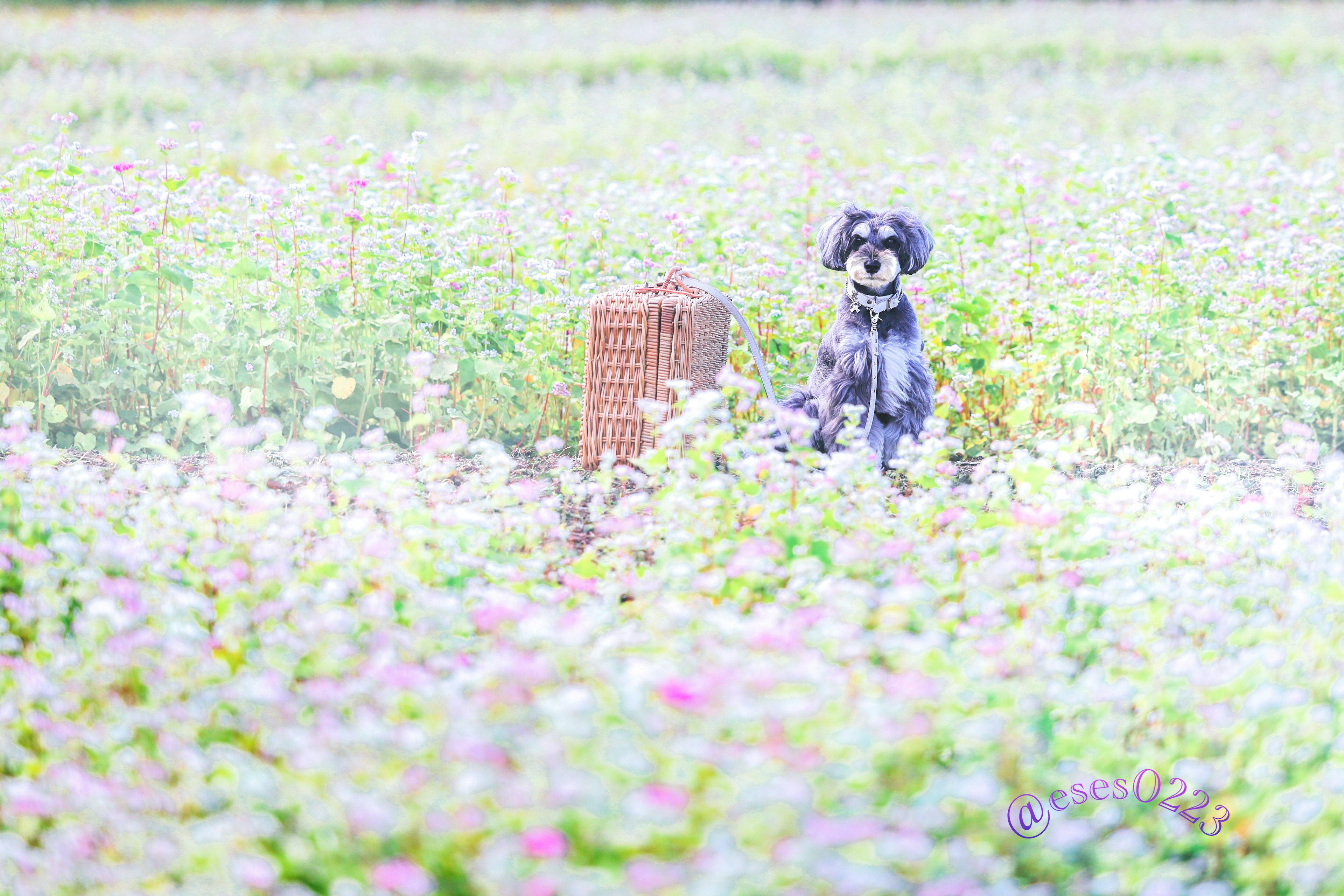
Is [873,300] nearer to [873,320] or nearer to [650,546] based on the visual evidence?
[873,320]

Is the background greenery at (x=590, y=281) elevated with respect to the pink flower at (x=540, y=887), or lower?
elevated

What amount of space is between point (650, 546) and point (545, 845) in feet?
6.03

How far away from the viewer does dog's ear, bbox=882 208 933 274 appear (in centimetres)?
392

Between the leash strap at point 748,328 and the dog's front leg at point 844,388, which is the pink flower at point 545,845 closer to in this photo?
the leash strap at point 748,328

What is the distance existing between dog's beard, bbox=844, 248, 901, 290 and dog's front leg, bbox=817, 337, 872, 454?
23cm

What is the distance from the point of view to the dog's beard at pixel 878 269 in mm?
3863

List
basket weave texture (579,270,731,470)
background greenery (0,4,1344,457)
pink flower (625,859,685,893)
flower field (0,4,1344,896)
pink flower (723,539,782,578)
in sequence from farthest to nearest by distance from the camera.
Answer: background greenery (0,4,1344,457) < basket weave texture (579,270,731,470) < pink flower (723,539,782,578) < flower field (0,4,1344,896) < pink flower (625,859,685,893)

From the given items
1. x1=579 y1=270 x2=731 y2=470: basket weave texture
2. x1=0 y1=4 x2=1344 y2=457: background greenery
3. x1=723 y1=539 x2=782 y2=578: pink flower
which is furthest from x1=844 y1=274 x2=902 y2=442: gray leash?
x1=723 y1=539 x2=782 y2=578: pink flower

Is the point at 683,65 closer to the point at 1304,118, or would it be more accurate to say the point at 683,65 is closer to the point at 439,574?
the point at 1304,118

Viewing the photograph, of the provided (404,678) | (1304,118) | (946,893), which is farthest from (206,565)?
(1304,118)

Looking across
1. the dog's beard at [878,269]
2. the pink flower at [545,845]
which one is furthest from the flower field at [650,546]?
the dog's beard at [878,269]

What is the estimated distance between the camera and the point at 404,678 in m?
2.14

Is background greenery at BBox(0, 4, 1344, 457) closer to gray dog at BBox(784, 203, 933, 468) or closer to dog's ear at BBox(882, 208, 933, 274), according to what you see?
gray dog at BBox(784, 203, 933, 468)

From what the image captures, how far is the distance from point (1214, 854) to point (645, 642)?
47.5 inches
